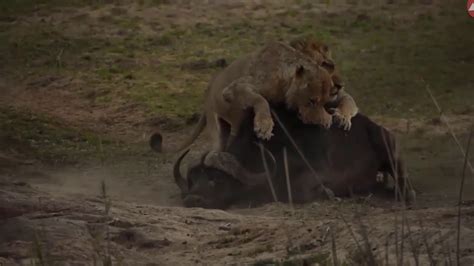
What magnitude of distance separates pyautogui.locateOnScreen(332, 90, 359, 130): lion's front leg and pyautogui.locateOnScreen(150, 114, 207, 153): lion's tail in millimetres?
1688

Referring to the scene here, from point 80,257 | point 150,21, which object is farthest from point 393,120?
point 80,257

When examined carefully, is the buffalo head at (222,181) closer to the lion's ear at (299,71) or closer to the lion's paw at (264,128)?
the lion's paw at (264,128)

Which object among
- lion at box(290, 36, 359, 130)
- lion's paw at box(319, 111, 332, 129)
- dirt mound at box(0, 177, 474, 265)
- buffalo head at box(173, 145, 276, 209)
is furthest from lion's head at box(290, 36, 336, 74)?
dirt mound at box(0, 177, 474, 265)

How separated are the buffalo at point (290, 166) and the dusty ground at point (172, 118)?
260 mm

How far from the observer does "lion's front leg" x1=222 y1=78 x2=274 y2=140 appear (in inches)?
352

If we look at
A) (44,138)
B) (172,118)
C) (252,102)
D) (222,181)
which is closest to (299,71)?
(252,102)

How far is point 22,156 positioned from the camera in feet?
36.4

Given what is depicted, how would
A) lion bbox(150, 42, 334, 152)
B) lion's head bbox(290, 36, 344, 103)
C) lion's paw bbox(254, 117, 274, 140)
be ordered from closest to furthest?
lion's paw bbox(254, 117, 274, 140)
lion bbox(150, 42, 334, 152)
lion's head bbox(290, 36, 344, 103)

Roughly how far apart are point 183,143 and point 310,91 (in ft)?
6.84

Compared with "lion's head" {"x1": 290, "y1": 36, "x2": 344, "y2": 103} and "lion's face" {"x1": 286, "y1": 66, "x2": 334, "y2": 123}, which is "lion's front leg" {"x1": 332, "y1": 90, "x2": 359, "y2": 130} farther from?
"lion's face" {"x1": 286, "y1": 66, "x2": 334, "y2": 123}

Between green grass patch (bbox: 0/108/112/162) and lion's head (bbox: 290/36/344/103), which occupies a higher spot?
lion's head (bbox: 290/36/344/103)

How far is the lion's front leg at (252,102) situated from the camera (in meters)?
8.95

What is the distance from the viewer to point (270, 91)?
31.1ft

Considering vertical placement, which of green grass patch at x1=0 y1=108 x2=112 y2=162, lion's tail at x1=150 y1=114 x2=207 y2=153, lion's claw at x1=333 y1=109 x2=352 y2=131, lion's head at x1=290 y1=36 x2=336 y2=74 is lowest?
green grass patch at x1=0 y1=108 x2=112 y2=162
